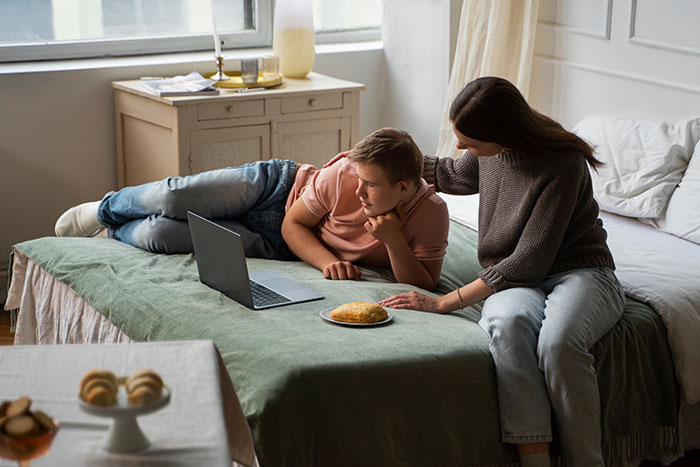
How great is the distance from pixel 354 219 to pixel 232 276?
45 centimetres

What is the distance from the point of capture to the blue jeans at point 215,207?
2.57 metres

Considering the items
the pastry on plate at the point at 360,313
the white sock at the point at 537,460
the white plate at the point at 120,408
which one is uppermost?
the white plate at the point at 120,408

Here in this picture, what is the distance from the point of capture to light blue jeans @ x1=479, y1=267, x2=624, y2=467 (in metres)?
1.91

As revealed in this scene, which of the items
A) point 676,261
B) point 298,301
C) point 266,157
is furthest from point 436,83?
point 298,301

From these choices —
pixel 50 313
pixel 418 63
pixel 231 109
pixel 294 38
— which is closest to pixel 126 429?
pixel 50 313

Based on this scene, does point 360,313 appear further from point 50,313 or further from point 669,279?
point 50,313

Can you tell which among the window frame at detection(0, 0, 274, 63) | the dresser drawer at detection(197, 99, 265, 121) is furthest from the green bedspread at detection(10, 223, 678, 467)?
the window frame at detection(0, 0, 274, 63)

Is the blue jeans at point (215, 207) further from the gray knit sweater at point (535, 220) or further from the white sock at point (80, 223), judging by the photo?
the gray knit sweater at point (535, 220)

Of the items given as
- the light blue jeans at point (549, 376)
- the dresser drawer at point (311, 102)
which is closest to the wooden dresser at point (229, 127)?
the dresser drawer at point (311, 102)

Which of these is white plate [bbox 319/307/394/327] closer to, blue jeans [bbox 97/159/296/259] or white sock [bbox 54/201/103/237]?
blue jeans [bbox 97/159/296/259]

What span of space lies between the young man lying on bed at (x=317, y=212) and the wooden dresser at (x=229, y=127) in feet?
2.16

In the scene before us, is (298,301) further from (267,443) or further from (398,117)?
(398,117)

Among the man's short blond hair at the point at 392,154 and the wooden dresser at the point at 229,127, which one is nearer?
the man's short blond hair at the point at 392,154

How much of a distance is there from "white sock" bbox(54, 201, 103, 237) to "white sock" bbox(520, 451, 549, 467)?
1.56 m
